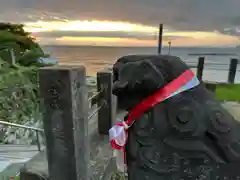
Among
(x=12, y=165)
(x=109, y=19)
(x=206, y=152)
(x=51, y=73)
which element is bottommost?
(x=12, y=165)

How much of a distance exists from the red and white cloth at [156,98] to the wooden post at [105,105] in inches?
31.7

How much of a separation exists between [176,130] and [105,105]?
928mm

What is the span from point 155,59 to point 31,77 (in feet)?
9.79

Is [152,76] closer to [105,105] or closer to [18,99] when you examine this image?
[105,105]

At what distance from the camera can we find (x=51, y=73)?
79cm

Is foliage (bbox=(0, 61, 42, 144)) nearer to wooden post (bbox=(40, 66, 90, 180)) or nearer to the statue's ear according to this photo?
wooden post (bbox=(40, 66, 90, 180))

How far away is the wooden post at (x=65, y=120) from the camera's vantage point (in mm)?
801

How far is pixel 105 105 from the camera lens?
1533mm

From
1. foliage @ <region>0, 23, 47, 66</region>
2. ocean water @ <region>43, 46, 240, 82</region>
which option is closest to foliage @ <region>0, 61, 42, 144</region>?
foliage @ <region>0, 23, 47, 66</region>

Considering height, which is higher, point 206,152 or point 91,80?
point 206,152

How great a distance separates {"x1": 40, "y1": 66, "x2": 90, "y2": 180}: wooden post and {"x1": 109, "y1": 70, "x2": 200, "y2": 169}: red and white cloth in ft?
0.71

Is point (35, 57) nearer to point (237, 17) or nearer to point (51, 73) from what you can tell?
point (237, 17)

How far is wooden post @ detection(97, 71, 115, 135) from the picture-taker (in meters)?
1.49

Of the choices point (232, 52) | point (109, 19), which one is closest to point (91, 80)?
point (109, 19)
